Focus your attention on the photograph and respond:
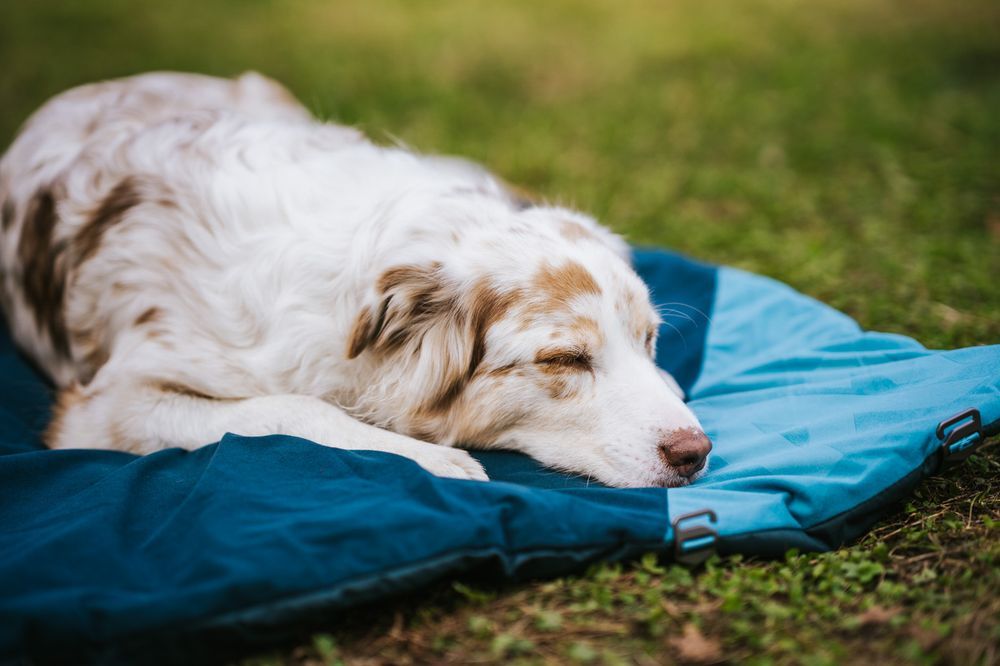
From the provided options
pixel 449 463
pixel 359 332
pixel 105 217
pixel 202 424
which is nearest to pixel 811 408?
pixel 449 463

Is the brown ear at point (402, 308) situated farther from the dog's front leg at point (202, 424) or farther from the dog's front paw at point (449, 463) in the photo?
the dog's front paw at point (449, 463)

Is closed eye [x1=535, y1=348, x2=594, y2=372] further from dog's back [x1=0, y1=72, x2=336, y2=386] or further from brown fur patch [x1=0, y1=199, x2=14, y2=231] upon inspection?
brown fur patch [x1=0, y1=199, x2=14, y2=231]

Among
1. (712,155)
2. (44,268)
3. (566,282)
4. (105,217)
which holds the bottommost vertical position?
(44,268)

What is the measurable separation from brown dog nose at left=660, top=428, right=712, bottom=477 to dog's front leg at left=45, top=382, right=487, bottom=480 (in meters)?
0.71

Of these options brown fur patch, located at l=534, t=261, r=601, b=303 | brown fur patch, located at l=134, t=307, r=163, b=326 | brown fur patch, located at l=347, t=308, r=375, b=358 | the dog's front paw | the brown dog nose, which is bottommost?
the dog's front paw

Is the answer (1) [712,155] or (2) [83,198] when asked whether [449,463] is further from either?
(1) [712,155]

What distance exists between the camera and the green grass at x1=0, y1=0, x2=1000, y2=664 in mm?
2770

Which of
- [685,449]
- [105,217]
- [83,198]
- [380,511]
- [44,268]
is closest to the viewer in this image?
[380,511]

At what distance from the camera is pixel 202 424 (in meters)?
3.73

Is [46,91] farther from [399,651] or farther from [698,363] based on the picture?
[399,651]

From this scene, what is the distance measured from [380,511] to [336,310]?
117 cm

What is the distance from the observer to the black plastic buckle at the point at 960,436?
3.34 m

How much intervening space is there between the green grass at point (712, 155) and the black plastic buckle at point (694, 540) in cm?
7

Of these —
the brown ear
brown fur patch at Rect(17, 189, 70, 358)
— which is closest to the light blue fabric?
the brown ear
